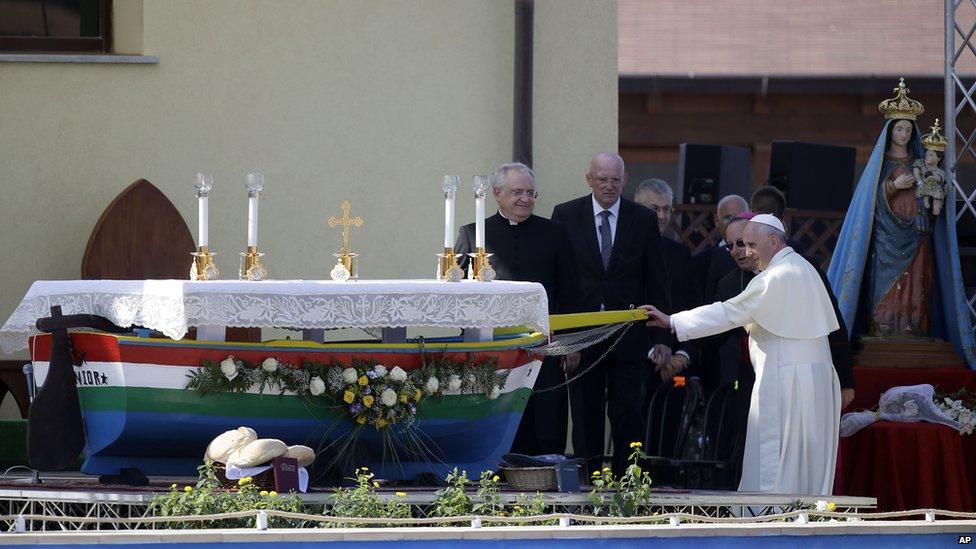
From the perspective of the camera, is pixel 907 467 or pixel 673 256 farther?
pixel 673 256

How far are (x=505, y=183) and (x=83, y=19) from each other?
341 centimetres

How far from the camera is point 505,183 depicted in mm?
9578

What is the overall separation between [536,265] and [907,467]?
2409mm

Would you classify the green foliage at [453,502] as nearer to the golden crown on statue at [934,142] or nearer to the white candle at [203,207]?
the white candle at [203,207]

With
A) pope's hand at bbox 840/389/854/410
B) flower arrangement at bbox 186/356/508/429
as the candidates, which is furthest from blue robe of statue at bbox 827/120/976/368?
flower arrangement at bbox 186/356/508/429

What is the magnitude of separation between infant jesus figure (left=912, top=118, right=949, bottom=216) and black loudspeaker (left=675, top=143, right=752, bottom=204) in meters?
3.31

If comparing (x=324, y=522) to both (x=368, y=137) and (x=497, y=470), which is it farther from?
(x=368, y=137)

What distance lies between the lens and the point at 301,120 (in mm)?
11117

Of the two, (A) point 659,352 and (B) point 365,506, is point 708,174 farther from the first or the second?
(B) point 365,506

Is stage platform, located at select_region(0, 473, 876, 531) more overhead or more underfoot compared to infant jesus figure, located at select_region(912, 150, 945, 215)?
more underfoot

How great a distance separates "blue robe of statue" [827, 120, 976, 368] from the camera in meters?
10.7

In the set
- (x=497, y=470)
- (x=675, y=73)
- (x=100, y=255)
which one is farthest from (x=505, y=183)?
(x=675, y=73)

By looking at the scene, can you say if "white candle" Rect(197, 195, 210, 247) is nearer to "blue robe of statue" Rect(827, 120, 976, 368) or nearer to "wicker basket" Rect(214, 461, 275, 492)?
"wicker basket" Rect(214, 461, 275, 492)

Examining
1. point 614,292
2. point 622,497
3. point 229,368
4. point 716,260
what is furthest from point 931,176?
point 229,368
